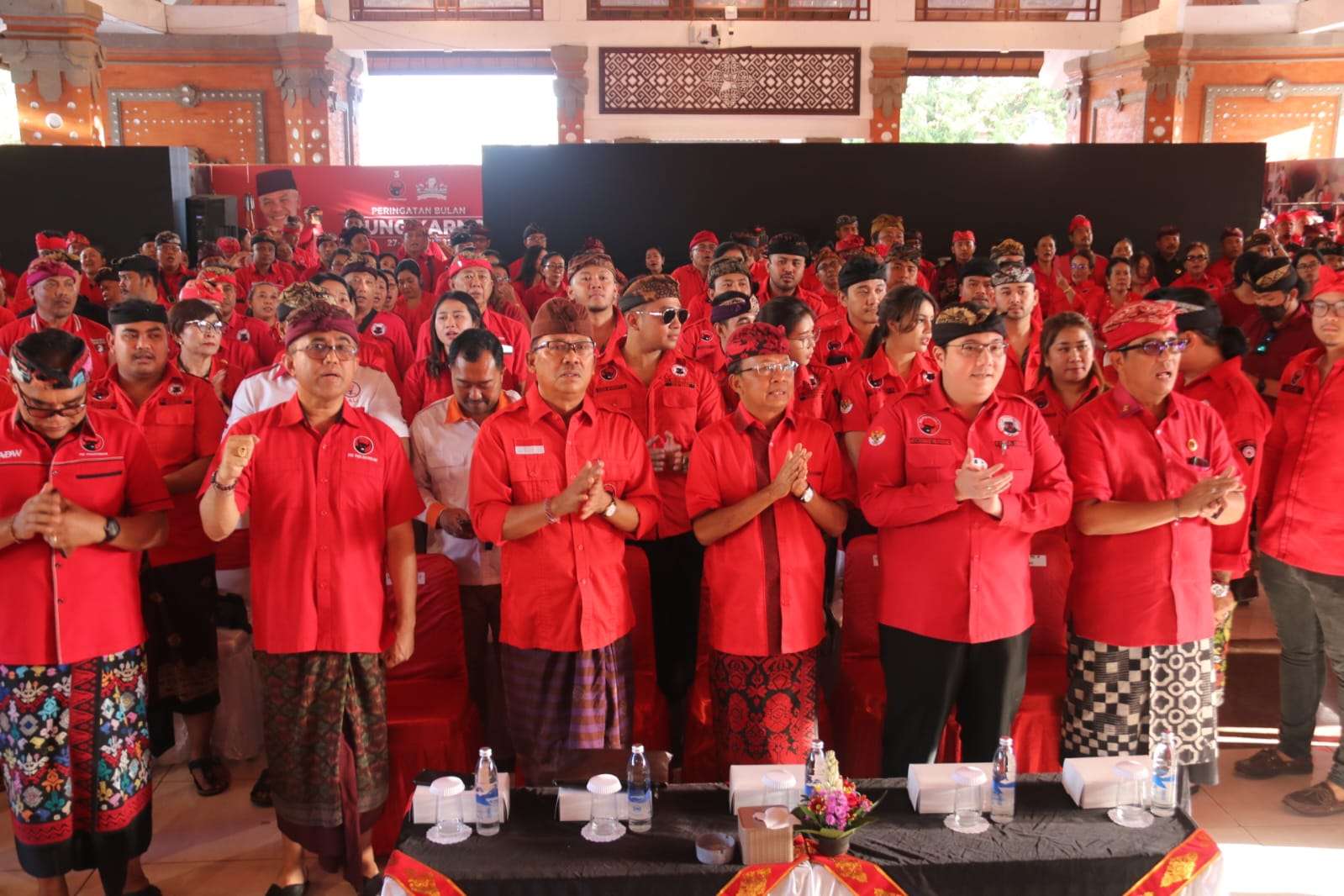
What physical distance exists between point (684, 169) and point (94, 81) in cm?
830

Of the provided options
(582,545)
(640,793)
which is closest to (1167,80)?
(582,545)

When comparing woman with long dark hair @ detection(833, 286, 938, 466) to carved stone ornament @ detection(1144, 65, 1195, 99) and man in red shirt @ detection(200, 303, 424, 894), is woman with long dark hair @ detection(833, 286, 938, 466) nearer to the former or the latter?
man in red shirt @ detection(200, 303, 424, 894)

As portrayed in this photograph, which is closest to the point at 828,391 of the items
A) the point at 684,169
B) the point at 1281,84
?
the point at 684,169

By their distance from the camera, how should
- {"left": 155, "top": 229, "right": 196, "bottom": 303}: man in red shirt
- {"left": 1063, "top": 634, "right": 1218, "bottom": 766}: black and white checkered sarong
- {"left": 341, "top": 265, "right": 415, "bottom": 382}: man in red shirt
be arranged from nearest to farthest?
1. {"left": 1063, "top": 634, "right": 1218, "bottom": 766}: black and white checkered sarong
2. {"left": 341, "top": 265, "right": 415, "bottom": 382}: man in red shirt
3. {"left": 155, "top": 229, "right": 196, "bottom": 303}: man in red shirt

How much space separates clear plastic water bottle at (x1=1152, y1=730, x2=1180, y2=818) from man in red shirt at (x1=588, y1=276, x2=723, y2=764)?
1.71m

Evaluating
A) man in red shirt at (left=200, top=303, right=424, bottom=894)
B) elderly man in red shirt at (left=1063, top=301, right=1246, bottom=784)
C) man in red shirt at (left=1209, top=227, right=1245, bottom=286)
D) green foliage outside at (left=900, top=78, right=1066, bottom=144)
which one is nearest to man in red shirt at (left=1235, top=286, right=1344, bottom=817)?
elderly man in red shirt at (left=1063, top=301, right=1246, bottom=784)

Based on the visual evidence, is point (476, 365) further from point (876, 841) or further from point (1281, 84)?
point (1281, 84)

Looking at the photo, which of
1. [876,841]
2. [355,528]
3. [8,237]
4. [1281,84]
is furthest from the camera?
[1281,84]

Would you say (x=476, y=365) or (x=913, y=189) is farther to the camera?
(x=913, y=189)

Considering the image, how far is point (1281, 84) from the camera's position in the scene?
15539 millimetres

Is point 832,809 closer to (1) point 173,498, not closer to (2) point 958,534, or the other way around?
(2) point 958,534

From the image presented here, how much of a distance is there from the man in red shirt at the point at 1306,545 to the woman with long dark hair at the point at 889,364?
4.17ft

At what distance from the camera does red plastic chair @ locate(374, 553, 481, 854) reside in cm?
328

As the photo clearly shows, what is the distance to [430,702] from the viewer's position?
342 cm
